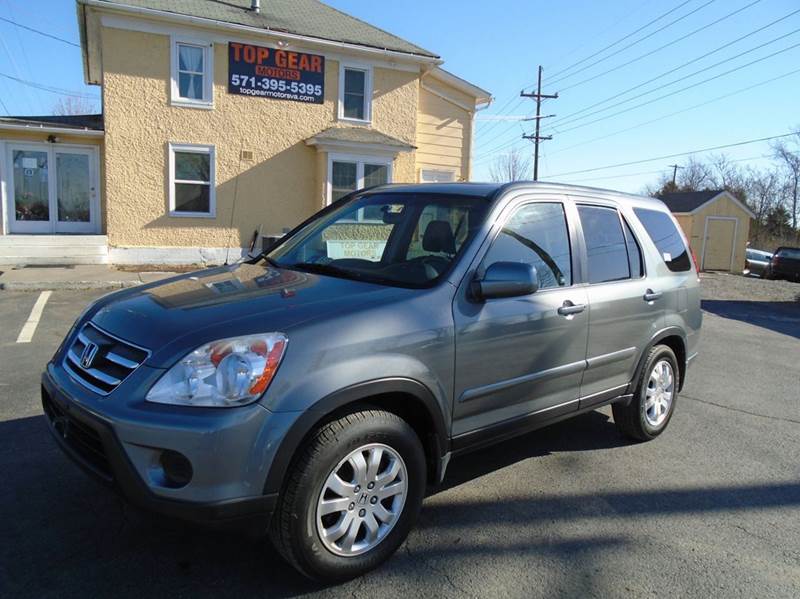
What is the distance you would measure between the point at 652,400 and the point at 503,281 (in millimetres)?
2268

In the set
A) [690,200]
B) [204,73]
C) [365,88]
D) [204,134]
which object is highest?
[365,88]

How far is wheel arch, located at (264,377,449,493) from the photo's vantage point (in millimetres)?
2473

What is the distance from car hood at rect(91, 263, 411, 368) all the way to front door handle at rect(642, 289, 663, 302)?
2237 millimetres

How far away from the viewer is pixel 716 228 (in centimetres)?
3150

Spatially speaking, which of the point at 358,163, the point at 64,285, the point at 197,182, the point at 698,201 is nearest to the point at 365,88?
the point at 358,163

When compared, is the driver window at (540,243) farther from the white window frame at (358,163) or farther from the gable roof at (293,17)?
the gable roof at (293,17)

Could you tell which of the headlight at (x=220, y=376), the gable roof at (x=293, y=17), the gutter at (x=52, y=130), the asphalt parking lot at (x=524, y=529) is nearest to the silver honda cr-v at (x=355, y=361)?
the headlight at (x=220, y=376)

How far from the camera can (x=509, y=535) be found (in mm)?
3264

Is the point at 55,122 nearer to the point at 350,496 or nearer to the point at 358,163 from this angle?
the point at 358,163

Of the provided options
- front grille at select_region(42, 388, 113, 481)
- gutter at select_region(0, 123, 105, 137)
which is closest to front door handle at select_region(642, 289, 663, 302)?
front grille at select_region(42, 388, 113, 481)

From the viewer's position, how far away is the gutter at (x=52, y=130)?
45.7 feet

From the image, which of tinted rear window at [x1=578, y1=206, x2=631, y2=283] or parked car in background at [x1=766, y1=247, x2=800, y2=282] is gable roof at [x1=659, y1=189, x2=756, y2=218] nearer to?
parked car in background at [x1=766, y1=247, x2=800, y2=282]

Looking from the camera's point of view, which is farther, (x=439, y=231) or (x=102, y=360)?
(x=439, y=231)

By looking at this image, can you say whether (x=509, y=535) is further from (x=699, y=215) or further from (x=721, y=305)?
(x=699, y=215)
